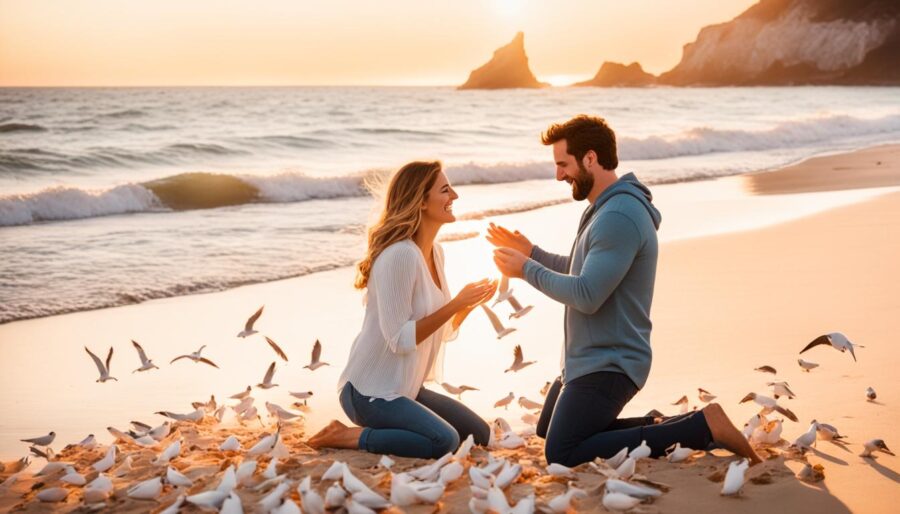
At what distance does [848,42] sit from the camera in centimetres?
12762

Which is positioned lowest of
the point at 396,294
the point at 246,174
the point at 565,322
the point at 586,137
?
the point at 246,174

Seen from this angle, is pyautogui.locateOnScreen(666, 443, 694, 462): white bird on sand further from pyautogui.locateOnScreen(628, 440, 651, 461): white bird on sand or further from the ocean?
the ocean

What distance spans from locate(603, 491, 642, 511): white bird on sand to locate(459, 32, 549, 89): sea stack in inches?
5472

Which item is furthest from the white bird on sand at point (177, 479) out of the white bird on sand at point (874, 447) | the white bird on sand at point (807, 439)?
the white bird on sand at point (874, 447)

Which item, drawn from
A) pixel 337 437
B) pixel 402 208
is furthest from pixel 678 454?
pixel 402 208

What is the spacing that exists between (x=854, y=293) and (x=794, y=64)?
136544mm

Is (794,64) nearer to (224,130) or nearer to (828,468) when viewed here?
(224,130)

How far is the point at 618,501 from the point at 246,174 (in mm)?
18387

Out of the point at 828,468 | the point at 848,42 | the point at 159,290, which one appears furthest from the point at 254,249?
the point at 848,42

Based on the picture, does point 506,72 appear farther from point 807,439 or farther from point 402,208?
point 807,439

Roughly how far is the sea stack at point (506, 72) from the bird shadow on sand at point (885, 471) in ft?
454

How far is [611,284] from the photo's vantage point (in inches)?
185

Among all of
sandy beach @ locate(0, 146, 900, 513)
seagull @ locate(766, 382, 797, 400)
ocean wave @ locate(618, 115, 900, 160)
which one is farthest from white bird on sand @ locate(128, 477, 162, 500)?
ocean wave @ locate(618, 115, 900, 160)

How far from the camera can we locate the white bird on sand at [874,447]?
15.6 ft
